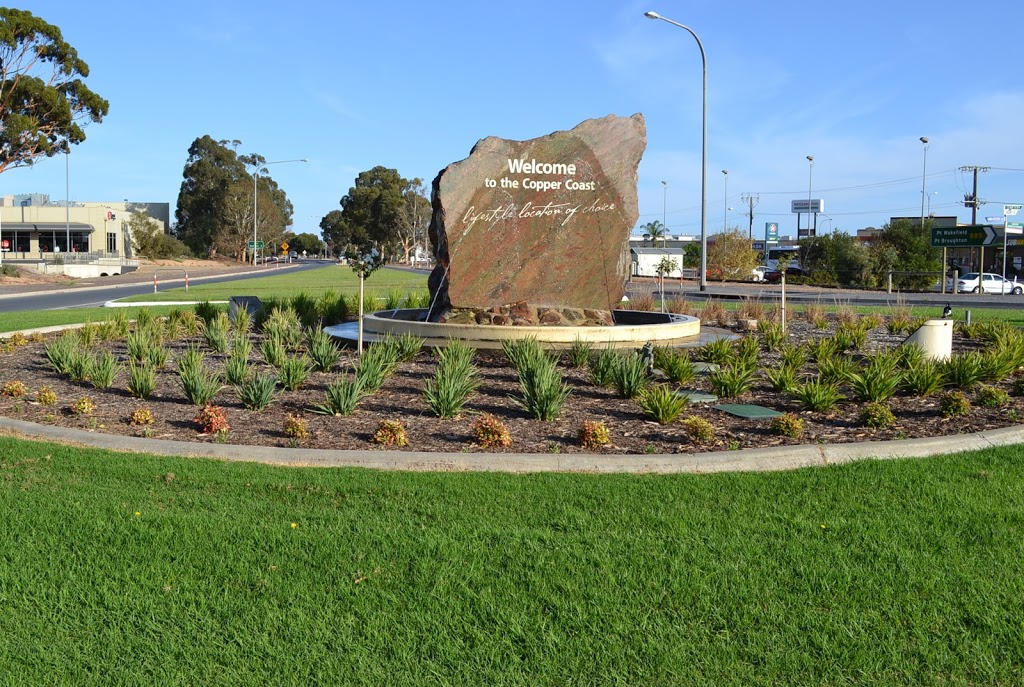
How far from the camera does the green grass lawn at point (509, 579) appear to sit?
3674 mm

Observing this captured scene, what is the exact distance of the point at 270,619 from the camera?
400cm

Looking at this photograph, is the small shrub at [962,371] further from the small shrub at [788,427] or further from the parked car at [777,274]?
the parked car at [777,274]

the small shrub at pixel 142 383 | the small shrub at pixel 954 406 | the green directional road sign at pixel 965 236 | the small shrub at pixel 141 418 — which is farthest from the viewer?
the green directional road sign at pixel 965 236

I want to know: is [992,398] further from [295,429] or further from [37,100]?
[37,100]

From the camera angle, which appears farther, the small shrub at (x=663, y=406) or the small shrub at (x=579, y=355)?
the small shrub at (x=579, y=355)

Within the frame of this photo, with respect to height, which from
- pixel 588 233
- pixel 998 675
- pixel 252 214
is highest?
pixel 252 214

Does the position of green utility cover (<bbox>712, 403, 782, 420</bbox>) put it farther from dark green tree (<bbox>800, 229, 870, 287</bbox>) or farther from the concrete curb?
dark green tree (<bbox>800, 229, 870, 287</bbox>)

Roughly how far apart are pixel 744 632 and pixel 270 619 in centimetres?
193

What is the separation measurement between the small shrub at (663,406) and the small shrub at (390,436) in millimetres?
2156

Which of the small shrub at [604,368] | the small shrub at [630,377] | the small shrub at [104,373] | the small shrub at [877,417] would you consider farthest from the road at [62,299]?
the small shrub at [877,417]

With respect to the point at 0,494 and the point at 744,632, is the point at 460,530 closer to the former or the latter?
the point at 744,632

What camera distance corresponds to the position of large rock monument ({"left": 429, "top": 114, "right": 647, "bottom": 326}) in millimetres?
13312

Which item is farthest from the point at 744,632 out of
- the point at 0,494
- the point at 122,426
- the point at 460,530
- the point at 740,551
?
the point at 122,426

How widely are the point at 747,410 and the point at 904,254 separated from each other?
50.9 m
